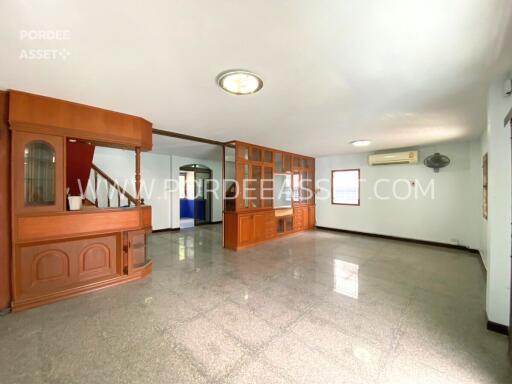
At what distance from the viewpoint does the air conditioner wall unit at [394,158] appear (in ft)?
17.8

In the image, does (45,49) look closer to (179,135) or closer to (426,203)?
(179,135)

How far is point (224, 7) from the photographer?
1.33 m

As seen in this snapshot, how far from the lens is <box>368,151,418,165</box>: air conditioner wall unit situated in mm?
5434

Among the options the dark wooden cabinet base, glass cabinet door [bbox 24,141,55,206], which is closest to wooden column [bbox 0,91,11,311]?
glass cabinet door [bbox 24,141,55,206]

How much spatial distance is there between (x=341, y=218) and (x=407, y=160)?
8.58 ft

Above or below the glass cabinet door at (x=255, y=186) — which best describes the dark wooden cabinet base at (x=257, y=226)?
below

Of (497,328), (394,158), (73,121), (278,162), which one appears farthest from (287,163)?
(497,328)

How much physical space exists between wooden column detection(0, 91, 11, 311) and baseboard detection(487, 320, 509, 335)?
17.5 ft

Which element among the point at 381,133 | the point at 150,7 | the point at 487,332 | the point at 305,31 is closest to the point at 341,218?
the point at 381,133

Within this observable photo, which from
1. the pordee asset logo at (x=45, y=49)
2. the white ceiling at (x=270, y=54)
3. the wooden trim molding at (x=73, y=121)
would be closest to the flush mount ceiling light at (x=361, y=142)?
the white ceiling at (x=270, y=54)

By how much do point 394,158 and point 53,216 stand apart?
23.5ft

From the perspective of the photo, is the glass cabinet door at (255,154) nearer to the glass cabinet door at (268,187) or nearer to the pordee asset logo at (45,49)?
the glass cabinet door at (268,187)

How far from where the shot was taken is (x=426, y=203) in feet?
18.1

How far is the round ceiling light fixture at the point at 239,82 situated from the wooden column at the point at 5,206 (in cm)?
260
